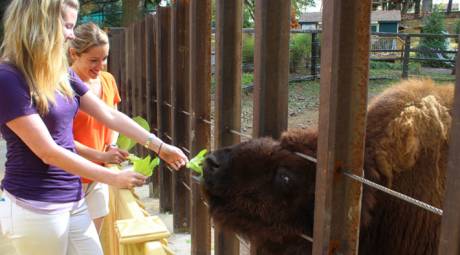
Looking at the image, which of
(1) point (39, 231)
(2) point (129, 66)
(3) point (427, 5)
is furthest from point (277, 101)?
(3) point (427, 5)

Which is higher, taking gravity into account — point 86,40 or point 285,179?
point 86,40

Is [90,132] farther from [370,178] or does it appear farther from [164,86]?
[164,86]

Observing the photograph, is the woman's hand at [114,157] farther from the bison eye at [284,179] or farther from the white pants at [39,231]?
the bison eye at [284,179]

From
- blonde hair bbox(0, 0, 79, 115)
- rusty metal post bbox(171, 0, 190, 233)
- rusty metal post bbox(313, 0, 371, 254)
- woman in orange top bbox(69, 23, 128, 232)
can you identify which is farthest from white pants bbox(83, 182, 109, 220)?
rusty metal post bbox(313, 0, 371, 254)

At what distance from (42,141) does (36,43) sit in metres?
0.50

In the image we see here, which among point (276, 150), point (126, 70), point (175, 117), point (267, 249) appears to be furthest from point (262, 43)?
point (126, 70)

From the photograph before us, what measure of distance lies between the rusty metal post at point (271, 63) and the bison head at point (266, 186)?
0.74ft

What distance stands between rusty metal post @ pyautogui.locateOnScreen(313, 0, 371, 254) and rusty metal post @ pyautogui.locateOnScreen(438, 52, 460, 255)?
583 mm

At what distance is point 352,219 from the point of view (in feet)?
7.39

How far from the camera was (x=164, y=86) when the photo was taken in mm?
6328

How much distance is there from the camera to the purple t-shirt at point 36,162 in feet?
8.66

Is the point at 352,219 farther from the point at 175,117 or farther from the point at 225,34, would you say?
the point at 175,117

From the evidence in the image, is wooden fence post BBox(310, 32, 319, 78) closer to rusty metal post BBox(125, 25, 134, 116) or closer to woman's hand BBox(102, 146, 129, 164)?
rusty metal post BBox(125, 25, 134, 116)

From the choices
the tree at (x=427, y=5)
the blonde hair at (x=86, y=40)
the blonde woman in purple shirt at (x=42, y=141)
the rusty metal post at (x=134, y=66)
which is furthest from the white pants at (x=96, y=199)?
the tree at (x=427, y=5)
